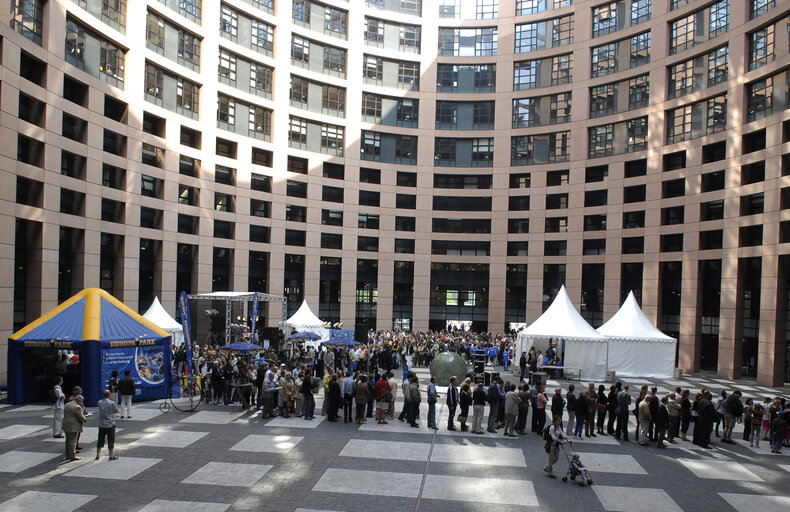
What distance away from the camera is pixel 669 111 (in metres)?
44.8

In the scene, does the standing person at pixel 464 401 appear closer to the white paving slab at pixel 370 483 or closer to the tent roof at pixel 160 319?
the white paving slab at pixel 370 483

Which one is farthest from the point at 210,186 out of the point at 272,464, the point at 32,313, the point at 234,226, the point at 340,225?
the point at 272,464

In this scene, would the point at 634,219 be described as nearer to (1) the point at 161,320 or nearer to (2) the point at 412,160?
(2) the point at 412,160

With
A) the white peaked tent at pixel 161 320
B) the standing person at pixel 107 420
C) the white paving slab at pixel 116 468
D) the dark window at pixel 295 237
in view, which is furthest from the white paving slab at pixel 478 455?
the dark window at pixel 295 237

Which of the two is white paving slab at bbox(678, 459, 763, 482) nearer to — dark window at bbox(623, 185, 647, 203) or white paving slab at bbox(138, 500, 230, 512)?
white paving slab at bbox(138, 500, 230, 512)

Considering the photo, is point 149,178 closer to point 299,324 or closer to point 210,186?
point 210,186

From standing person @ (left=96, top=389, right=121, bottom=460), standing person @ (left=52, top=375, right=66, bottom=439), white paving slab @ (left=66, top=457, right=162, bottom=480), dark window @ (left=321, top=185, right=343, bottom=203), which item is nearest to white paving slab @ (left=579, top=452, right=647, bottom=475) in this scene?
white paving slab @ (left=66, top=457, right=162, bottom=480)

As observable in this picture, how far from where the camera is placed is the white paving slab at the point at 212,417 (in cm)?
1944

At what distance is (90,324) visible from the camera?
22.0 m

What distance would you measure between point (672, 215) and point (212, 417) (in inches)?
1545

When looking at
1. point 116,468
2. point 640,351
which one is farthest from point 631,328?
point 116,468

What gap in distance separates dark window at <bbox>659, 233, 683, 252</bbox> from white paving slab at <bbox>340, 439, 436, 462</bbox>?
35659mm

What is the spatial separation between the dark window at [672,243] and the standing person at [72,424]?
1687 inches

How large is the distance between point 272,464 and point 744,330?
39.5 metres
